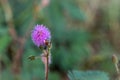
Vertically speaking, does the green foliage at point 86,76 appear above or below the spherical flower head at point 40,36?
below

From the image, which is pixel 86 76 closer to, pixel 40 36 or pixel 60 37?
pixel 40 36

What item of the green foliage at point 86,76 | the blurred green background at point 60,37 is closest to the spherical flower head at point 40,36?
the green foliage at point 86,76

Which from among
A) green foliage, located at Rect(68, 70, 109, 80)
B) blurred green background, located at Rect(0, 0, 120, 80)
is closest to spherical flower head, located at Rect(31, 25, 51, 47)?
green foliage, located at Rect(68, 70, 109, 80)

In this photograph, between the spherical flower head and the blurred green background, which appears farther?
the blurred green background

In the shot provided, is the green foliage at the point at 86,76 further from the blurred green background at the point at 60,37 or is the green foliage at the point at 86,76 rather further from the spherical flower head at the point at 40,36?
the blurred green background at the point at 60,37

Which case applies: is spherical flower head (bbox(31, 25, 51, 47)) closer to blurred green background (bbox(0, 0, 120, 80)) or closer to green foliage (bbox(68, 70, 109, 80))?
green foliage (bbox(68, 70, 109, 80))

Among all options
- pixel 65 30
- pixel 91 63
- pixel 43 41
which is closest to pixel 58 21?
pixel 65 30

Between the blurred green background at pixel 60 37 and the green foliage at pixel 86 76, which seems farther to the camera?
the blurred green background at pixel 60 37

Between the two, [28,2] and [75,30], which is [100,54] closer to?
[75,30]

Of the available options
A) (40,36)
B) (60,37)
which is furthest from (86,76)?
(60,37)
